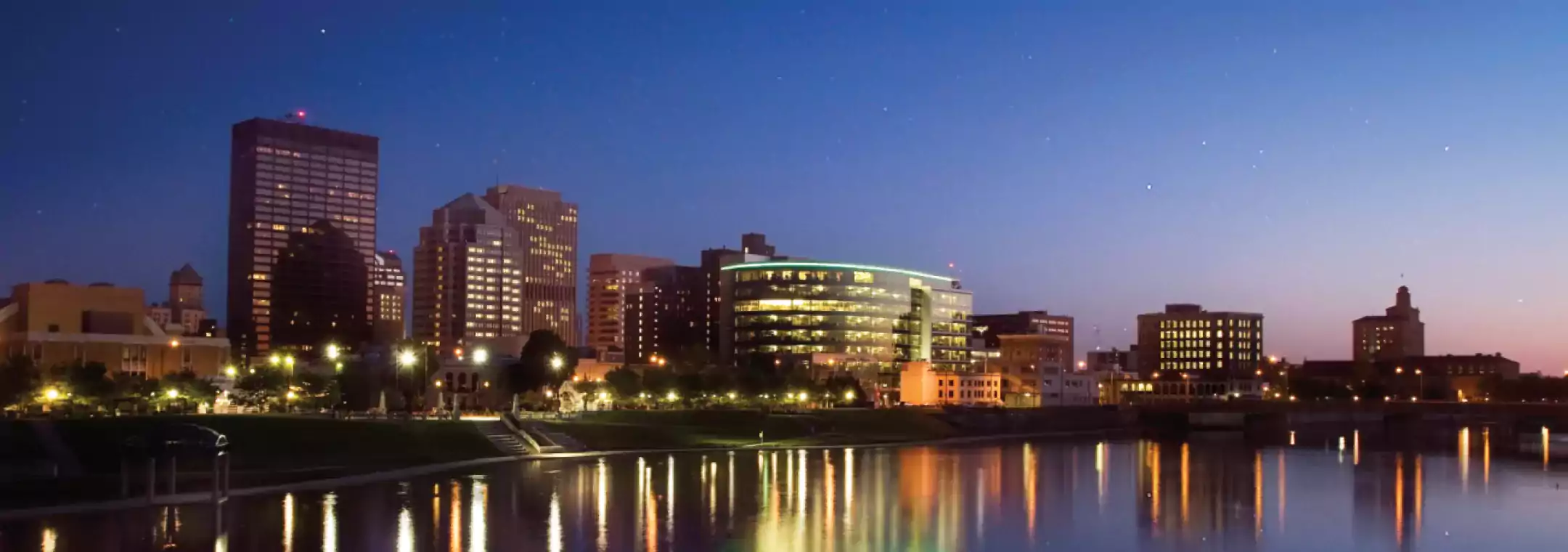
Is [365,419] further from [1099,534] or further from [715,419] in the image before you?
[1099,534]

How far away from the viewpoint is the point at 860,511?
180ft

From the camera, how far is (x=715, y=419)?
114250 millimetres

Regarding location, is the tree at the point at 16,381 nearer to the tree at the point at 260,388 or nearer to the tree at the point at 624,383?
the tree at the point at 260,388

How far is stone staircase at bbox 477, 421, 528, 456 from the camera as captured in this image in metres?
82.4

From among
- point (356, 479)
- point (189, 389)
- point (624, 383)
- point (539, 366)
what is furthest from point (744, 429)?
point (356, 479)

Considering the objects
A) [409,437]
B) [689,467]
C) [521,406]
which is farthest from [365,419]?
[521,406]

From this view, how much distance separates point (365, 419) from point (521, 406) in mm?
34959

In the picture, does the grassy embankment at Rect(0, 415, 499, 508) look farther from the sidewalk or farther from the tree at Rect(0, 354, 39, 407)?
the tree at Rect(0, 354, 39, 407)

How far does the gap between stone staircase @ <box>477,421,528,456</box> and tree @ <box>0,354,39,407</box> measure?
2609cm

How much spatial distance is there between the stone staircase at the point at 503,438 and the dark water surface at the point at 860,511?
4315mm

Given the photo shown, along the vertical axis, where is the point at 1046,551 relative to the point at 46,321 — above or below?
below

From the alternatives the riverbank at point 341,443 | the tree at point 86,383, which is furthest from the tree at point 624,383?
the tree at point 86,383

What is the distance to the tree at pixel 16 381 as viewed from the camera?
76938mm

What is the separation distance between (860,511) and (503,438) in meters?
36.2
